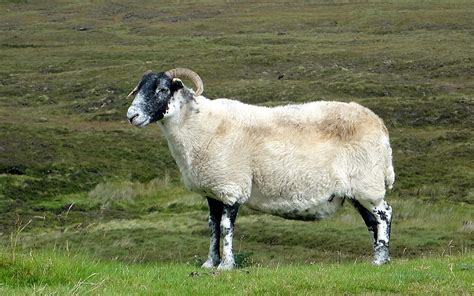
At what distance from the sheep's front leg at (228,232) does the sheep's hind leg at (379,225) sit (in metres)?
2.87

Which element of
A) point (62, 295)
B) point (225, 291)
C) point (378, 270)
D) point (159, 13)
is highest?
point (62, 295)

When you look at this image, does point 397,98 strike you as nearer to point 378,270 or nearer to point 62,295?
point 378,270

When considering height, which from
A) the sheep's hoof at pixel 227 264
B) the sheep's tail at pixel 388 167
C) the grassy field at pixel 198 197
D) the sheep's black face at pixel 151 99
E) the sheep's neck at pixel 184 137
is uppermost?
the sheep's black face at pixel 151 99

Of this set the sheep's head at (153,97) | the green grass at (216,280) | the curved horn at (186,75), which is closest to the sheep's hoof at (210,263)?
the green grass at (216,280)

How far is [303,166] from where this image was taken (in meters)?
16.9

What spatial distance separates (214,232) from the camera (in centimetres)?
1697

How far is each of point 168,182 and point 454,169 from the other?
1620 cm

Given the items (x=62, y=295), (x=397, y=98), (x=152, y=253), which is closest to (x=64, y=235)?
(x=152, y=253)

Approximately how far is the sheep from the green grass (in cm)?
256

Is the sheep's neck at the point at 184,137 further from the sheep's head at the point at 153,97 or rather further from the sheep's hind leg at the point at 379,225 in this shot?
the sheep's hind leg at the point at 379,225

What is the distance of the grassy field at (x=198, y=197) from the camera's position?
1327cm

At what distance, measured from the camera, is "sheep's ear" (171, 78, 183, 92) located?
17.1 metres

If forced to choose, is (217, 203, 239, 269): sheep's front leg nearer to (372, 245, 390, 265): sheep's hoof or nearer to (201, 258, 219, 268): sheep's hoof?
(201, 258, 219, 268): sheep's hoof

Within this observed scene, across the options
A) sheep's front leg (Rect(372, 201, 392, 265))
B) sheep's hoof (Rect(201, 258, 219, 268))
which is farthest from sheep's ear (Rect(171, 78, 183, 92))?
sheep's front leg (Rect(372, 201, 392, 265))
